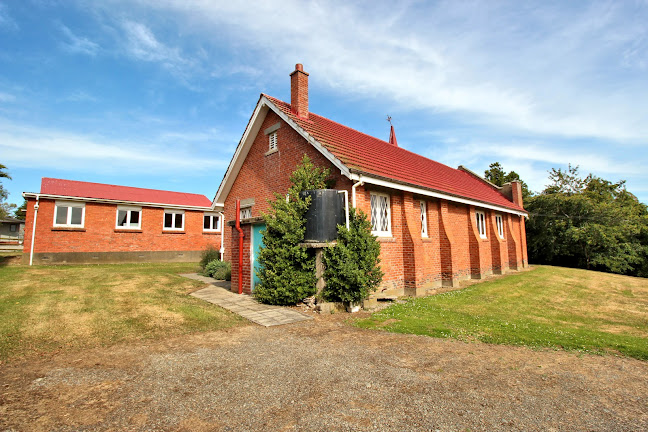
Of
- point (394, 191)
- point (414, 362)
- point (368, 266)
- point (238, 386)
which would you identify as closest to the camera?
point (238, 386)

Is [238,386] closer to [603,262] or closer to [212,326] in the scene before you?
[212,326]

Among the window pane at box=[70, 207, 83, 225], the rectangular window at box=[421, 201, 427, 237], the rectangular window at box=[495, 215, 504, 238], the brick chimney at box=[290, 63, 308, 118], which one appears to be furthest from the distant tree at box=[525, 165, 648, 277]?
the window pane at box=[70, 207, 83, 225]

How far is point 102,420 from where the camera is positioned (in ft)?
10.9

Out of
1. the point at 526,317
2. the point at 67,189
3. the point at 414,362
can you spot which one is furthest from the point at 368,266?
the point at 67,189

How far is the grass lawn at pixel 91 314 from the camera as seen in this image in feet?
19.5

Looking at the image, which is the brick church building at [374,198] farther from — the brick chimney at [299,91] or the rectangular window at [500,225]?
the rectangular window at [500,225]

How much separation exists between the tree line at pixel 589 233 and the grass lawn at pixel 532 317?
1117cm

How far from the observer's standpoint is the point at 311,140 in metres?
10.6

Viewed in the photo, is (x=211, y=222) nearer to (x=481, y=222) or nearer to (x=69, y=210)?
(x=69, y=210)

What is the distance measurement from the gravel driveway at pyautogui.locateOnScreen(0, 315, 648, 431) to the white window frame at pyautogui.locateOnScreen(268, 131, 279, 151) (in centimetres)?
892

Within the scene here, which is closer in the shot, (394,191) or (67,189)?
(394,191)

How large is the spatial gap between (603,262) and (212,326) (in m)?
28.3

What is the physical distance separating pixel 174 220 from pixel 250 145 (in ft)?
37.8

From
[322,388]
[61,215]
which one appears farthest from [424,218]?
[61,215]
